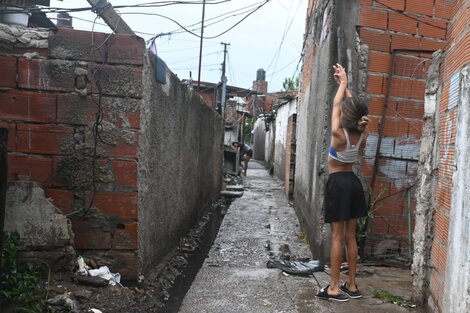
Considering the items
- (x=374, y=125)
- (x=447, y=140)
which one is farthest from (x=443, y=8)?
(x=447, y=140)

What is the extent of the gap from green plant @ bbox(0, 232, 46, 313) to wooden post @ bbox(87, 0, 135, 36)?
1.88 m

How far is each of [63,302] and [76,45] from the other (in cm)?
198

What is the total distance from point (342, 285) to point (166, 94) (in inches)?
96.7

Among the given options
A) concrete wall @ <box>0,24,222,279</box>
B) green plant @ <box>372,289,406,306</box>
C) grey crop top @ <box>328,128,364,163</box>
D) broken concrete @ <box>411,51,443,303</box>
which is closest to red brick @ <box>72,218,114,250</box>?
concrete wall @ <box>0,24,222,279</box>

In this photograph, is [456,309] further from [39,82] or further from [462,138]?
[39,82]

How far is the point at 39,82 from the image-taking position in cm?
336

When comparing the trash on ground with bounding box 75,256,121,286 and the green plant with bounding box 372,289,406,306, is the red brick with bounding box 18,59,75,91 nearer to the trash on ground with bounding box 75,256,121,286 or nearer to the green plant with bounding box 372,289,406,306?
the trash on ground with bounding box 75,256,121,286

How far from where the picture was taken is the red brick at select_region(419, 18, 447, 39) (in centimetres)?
424

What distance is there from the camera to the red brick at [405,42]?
13.7 ft

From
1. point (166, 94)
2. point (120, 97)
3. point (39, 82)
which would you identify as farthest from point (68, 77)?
point (166, 94)

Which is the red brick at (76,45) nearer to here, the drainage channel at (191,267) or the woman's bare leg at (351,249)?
the drainage channel at (191,267)

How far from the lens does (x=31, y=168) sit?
3395 millimetres

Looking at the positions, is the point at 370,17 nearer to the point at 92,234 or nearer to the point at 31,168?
the point at 92,234

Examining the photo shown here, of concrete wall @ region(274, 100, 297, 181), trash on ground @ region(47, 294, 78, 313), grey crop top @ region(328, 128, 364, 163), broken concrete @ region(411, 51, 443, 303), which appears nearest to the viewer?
trash on ground @ region(47, 294, 78, 313)
